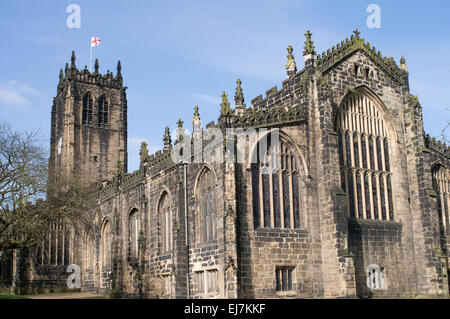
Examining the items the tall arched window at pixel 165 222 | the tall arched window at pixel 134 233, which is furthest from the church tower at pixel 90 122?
the tall arched window at pixel 165 222

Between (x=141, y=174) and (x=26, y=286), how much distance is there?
1496 cm

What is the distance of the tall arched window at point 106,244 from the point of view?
39.8m

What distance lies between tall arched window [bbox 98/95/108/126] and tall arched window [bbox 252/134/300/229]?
118 feet

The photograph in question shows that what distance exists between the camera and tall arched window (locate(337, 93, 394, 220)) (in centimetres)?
2823

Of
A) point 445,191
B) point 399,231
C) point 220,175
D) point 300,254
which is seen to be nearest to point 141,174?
point 220,175

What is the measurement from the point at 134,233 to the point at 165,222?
5031mm

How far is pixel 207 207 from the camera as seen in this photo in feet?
90.3

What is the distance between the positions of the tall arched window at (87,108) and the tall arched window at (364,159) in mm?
35880

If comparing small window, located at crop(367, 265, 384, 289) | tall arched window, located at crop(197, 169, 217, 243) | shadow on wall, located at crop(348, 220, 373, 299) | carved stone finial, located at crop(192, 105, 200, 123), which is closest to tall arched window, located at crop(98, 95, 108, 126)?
carved stone finial, located at crop(192, 105, 200, 123)

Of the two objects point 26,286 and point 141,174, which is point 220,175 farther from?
point 26,286

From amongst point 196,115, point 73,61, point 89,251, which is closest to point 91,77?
point 73,61

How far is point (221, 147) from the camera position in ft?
83.9

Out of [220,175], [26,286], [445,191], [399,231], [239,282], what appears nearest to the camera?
[239,282]

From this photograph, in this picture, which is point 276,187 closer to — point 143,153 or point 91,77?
point 143,153
